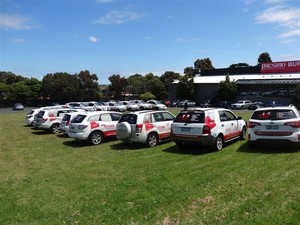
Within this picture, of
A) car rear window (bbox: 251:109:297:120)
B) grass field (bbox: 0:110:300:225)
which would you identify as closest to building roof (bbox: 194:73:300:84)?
car rear window (bbox: 251:109:297:120)

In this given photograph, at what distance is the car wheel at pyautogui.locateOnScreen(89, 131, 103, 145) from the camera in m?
14.8

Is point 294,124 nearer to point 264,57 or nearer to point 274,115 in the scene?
point 274,115

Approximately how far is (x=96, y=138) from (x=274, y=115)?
797 cm

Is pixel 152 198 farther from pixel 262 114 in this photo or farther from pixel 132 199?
pixel 262 114

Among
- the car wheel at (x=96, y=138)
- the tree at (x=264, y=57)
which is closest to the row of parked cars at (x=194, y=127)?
the car wheel at (x=96, y=138)

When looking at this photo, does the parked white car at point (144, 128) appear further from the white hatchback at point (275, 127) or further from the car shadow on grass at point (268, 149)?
the white hatchback at point (275, 127)

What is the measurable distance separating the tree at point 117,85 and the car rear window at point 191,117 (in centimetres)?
8276

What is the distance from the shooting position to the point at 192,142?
11484mm

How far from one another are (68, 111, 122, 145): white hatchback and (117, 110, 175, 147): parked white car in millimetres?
1621

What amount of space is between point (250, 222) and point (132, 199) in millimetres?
2473

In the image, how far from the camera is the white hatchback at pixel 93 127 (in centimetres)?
1476

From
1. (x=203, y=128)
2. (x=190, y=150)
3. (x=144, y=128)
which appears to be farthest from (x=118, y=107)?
(x=203, y=128)

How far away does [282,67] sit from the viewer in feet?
198

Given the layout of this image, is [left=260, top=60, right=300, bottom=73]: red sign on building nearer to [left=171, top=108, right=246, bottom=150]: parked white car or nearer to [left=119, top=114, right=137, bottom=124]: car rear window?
[left=171, top=108, right=246, bottom=150]: parked white car
